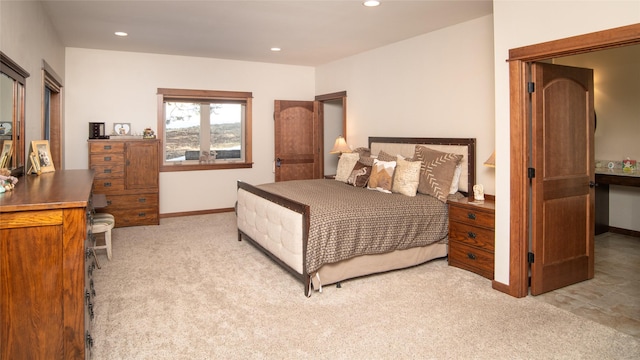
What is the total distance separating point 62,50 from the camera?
18.3 ft

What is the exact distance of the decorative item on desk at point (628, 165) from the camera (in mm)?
5039

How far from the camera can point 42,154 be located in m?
3.56

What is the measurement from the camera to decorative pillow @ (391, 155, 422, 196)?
4.33 m

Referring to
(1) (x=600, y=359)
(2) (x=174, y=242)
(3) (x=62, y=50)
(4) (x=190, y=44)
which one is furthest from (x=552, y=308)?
(3) (x=62, y=50)

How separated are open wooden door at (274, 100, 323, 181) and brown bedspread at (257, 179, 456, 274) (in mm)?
2693

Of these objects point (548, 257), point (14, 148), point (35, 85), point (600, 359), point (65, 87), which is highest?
point (65, 87)

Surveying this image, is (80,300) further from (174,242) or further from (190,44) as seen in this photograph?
(190,44)

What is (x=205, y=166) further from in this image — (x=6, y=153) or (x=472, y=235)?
(x=472, y=235)

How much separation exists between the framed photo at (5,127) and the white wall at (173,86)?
329cm

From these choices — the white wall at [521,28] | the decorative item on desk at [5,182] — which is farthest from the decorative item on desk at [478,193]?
the decorative item on desk at [5,182]

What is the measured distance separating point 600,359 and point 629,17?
1997mm

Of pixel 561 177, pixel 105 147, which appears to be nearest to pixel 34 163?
pixel 105 147

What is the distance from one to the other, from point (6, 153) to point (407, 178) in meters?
3.40

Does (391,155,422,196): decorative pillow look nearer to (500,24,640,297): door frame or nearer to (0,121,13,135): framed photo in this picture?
(500,24,640,297): door frame
